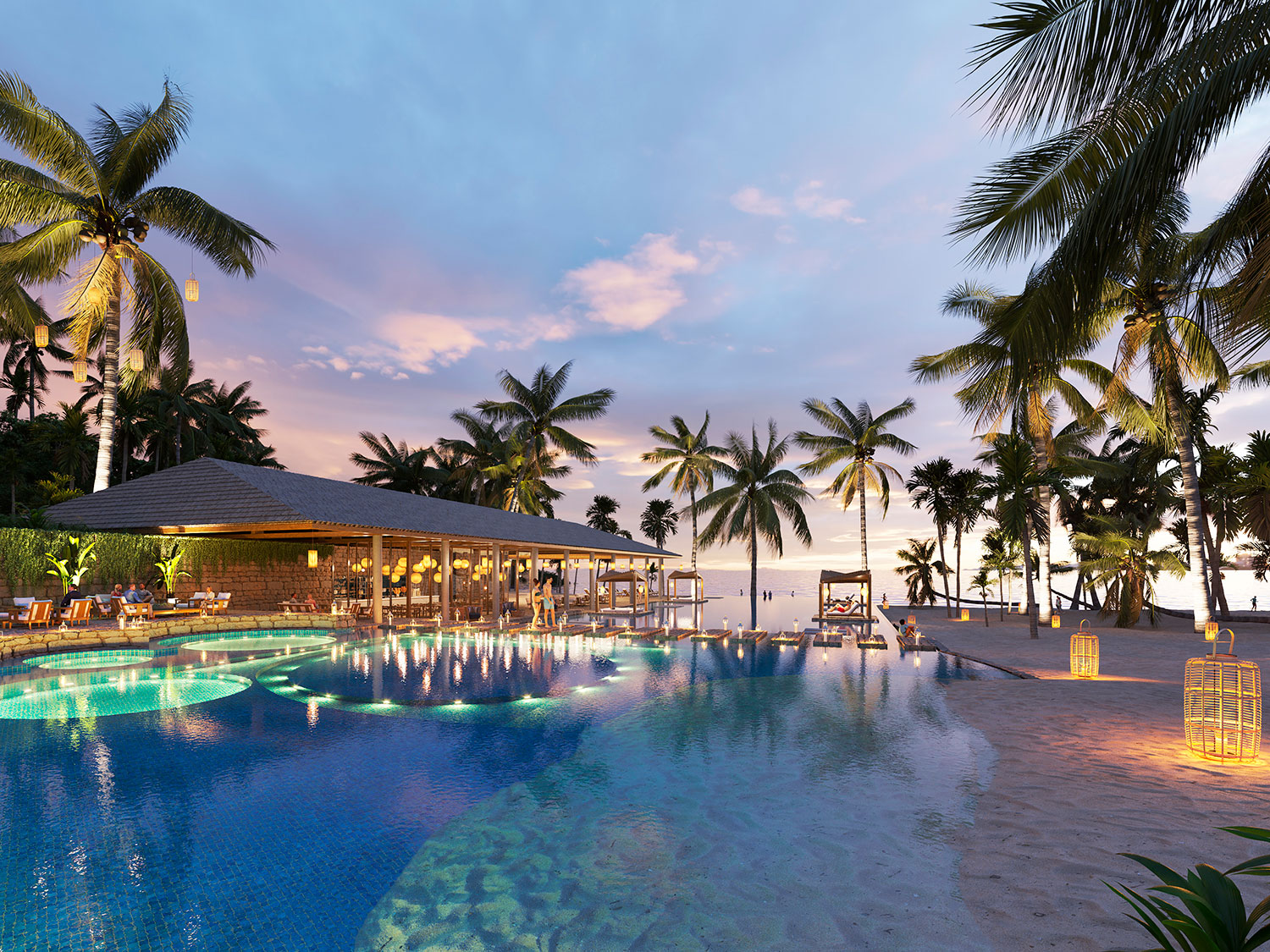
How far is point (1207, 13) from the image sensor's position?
17.3ft

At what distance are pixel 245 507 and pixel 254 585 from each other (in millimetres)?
5857

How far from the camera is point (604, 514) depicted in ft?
208

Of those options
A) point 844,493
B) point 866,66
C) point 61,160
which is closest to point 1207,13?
point 866,66

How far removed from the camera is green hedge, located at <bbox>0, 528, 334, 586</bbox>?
1619 cm

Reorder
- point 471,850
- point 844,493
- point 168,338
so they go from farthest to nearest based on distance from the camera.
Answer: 1. point 844,493
2. point 168,338
3. point 471,850

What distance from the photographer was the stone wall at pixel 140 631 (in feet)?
45.6

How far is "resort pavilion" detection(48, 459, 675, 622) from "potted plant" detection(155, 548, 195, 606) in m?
0.85

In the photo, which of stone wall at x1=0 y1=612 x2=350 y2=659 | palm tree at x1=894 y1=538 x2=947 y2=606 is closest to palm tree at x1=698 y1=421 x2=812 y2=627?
palm tree at x1=894 y1=538 x2=947 y2=606

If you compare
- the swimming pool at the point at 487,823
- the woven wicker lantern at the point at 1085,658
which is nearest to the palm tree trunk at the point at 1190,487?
the woven wicker lantern at the point at 1085,658

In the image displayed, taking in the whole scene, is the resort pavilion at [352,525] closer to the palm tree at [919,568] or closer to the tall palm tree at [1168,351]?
the palm tree at [919,568]

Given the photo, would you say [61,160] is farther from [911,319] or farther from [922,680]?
[911,319]

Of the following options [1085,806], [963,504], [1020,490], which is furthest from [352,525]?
[963,504]

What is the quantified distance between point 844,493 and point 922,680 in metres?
22.5

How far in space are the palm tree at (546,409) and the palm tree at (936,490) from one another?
55.3 feet
